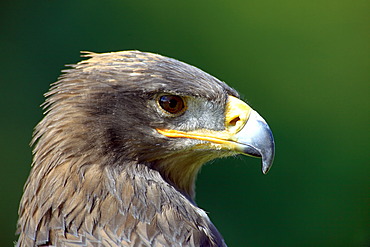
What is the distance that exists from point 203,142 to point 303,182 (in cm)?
276

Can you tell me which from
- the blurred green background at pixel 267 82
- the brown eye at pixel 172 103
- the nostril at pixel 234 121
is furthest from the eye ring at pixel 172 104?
the blurred green background at pixel 267 82

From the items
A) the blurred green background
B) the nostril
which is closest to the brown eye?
the nostril

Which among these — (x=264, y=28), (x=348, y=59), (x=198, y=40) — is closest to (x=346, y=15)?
(x=348, y=59)

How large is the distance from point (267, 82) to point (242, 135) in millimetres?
2654

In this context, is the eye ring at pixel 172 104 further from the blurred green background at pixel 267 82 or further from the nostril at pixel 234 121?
the blurred green background at pixel 267 82

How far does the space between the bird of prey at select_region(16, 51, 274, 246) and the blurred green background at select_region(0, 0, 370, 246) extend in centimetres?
230

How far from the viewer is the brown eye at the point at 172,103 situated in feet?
8.30

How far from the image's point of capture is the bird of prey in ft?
7.82

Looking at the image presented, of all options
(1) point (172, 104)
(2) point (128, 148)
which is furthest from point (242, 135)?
(2) point (128, 148)

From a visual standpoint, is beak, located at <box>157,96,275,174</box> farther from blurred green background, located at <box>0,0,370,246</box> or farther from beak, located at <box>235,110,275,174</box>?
blurred green background, located at <box>0,0,370,246</box>

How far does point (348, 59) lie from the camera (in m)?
5.35

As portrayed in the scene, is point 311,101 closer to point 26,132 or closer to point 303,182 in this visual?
point 303,182

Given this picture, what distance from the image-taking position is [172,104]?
8.35ft

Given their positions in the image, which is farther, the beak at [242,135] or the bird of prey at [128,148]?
the beak at [242,135]
